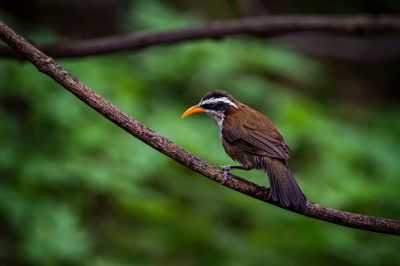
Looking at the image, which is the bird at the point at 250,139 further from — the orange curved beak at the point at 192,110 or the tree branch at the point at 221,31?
the tree branch at the point at 221,31

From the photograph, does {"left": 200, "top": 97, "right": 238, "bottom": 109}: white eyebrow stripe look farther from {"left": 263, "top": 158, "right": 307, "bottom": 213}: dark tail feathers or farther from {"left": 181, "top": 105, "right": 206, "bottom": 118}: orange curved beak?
{"left": 263, "top": 158, "right": 307, "bottom": 213}: dark tail feathers

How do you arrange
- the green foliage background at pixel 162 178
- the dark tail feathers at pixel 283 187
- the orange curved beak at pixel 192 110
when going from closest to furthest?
the dark tail feathers at pixel 283 187 < the orange curved beak at pixel 192 110 < the green foliage background at pixel 162 178

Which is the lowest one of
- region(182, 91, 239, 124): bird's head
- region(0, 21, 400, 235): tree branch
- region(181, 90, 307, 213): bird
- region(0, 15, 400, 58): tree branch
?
region(0, 21, 400, 235): tree branch

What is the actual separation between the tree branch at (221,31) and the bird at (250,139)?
833 millimetres

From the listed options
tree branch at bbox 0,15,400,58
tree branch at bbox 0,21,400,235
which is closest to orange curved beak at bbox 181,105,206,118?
tree branch at bbox 0,15,400,58

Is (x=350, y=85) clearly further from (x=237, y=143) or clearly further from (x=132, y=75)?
(x=237, y=143)

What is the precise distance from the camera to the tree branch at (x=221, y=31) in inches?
197

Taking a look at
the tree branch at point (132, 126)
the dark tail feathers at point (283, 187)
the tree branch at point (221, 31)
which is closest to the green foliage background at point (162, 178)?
the tree branch at point (221, 31)

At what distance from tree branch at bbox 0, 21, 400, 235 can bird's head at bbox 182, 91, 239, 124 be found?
1.35 meters

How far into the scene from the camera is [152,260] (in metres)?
6.21

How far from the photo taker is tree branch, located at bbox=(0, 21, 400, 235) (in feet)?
10.8

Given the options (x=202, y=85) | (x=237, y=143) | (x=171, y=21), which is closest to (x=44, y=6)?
(x=171, y=21)

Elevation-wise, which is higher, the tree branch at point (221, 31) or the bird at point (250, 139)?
the tree branch at point (221, 31)

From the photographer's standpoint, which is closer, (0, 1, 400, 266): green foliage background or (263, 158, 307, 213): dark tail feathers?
(263, 158, 307, 213): dark tail feathers
